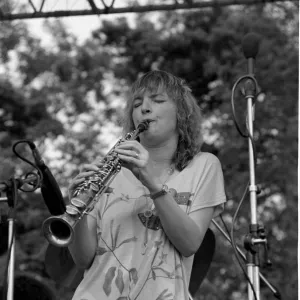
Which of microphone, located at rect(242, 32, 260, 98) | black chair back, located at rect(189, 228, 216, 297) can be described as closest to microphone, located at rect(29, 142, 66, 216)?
black chair back, located at rect(189, 228, 216, 297)

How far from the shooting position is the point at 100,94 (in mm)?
12117

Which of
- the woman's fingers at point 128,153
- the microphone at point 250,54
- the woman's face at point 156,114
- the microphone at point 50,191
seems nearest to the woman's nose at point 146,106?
the woman's face at point 156,114

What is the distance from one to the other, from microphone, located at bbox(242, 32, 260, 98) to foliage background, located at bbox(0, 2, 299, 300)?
5124 mm

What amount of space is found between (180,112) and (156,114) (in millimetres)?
161

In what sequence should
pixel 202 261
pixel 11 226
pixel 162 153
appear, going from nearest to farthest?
pixel 162 153
pixel 11 226
pixel 202 261

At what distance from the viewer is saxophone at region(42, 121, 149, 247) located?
220cm

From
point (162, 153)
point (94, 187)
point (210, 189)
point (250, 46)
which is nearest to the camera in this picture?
point (94, 187)

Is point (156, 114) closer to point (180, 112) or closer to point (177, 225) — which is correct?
point (180, 112)

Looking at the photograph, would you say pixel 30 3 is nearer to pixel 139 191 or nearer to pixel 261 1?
pixel 261 1

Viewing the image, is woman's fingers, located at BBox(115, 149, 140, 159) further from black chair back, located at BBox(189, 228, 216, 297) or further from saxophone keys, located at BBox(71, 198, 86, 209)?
black chair back, located at BBox(189, 228, 216, 297)

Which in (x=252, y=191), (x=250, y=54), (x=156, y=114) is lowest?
(x=252, y=191)

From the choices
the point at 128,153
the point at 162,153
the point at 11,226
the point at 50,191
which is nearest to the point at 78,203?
the point at 50,191

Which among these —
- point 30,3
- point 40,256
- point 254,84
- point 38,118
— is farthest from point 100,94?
point 254,84

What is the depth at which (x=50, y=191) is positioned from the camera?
2.34 m
